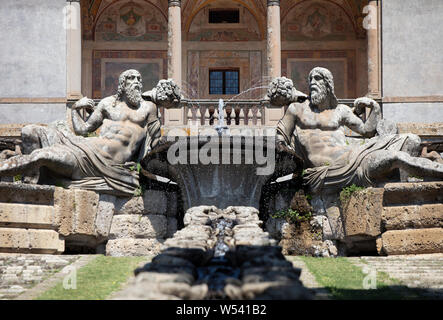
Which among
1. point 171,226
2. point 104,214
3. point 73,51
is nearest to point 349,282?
point 171,226

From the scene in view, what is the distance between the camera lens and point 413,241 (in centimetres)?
738

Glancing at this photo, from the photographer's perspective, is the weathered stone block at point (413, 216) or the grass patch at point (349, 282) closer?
the grass patch at point (349, 282)

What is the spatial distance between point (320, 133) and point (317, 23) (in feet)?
49.8

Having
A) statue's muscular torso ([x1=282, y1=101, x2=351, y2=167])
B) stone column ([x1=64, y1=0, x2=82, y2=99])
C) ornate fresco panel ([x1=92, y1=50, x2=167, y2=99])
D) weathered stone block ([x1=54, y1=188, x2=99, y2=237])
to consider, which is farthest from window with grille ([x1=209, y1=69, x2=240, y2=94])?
weathered stone block ([x1=54, y1=188, x2=99, y2=237])

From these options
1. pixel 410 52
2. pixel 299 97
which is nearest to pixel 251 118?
pixel 410 52

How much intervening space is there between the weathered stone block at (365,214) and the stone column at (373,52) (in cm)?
1087

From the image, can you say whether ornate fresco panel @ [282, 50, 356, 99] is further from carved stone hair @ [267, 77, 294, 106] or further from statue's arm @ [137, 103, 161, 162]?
statue's arm @ [137, 103, 161, 162]

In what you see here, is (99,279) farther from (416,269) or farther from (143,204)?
(416,269)

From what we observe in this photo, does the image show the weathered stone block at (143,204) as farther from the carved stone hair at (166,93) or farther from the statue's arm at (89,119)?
the carved stone hair at (166,93)

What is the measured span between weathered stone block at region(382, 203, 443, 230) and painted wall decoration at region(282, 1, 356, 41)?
15.9 m

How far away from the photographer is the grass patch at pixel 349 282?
18.2 ft

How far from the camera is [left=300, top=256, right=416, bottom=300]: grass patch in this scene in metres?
5.54

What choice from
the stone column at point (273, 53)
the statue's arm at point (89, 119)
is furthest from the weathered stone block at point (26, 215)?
the stone column at point (273, 53)

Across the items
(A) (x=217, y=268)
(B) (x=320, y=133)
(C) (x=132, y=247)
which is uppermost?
(B) (x=320, y=133)
